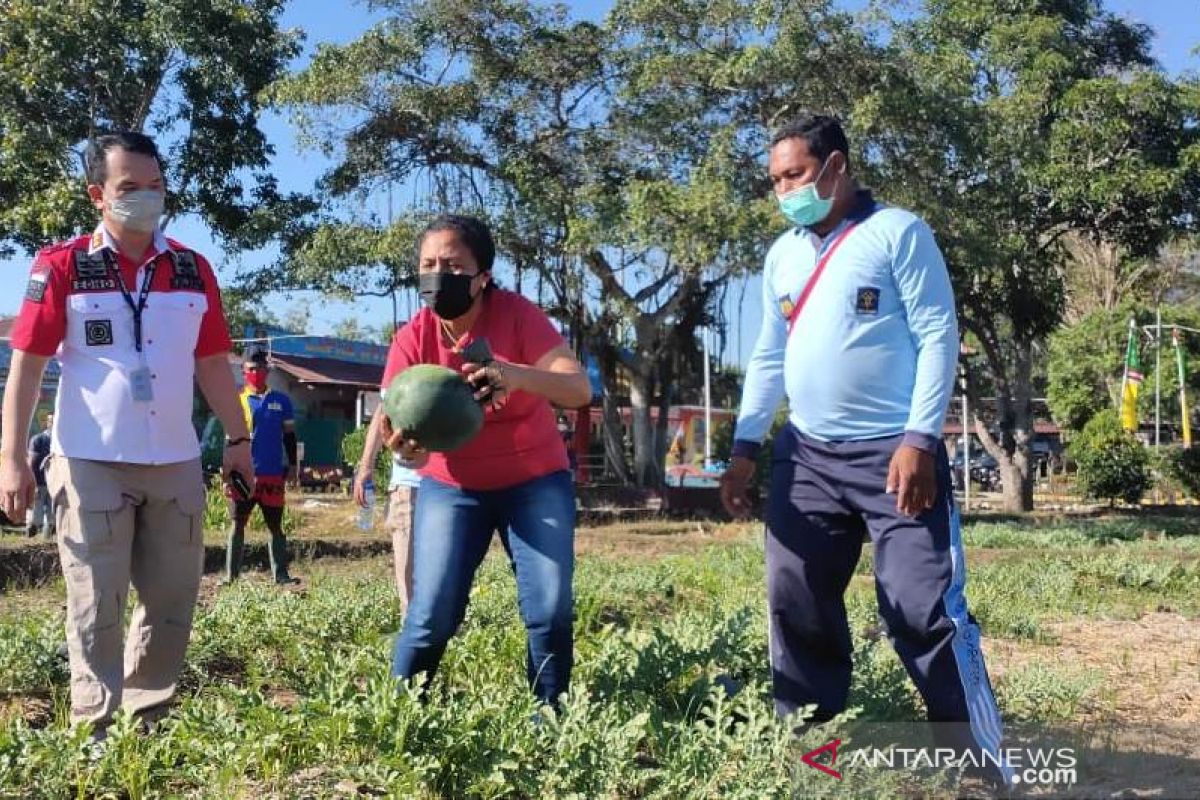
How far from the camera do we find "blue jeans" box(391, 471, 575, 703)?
11.9 feet

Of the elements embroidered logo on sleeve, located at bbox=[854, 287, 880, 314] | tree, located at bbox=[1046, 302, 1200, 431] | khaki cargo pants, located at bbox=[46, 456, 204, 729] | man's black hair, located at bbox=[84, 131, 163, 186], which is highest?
tree, located at bbox=[1046, 302, 1200, 431]

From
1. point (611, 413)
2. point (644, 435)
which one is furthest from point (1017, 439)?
point (611, 413)

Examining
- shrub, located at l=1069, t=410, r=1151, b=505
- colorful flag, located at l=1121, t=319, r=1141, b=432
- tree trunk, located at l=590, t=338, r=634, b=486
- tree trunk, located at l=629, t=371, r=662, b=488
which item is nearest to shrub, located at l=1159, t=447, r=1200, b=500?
colorful flag, located at l=1121, t=319, r=1141, b=432

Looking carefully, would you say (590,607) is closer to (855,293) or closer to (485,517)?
(485,517)

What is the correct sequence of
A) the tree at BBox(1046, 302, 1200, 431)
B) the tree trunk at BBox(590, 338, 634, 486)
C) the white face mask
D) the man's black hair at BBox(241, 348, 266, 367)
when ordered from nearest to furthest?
the white face mask → the man's black hair at BBox(241, 348, 266, 367) → the tree trunk at BBox(590, 338, 634, 486) → the tree at BBox(1046, 302, 1200, 431)

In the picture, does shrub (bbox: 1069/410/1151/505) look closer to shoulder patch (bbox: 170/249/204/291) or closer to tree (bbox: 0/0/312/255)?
tree (bbox: 0/0/312/255)

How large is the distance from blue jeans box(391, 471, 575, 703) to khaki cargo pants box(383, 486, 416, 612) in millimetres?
1402

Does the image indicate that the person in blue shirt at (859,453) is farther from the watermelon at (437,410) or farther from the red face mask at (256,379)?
the red face mask at (256,379)

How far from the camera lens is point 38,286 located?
361 cm

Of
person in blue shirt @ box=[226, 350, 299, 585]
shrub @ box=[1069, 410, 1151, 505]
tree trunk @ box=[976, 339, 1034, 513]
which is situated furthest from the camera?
shrub @ box=[1069, 410, 1151, 505]

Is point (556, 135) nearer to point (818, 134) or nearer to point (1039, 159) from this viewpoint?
point (1039, 159)

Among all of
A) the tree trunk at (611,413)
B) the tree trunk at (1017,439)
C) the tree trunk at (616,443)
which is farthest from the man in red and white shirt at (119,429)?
the tree trunk at (1017,439)

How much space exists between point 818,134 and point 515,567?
1.68 meters

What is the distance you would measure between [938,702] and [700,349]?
64.5ft
